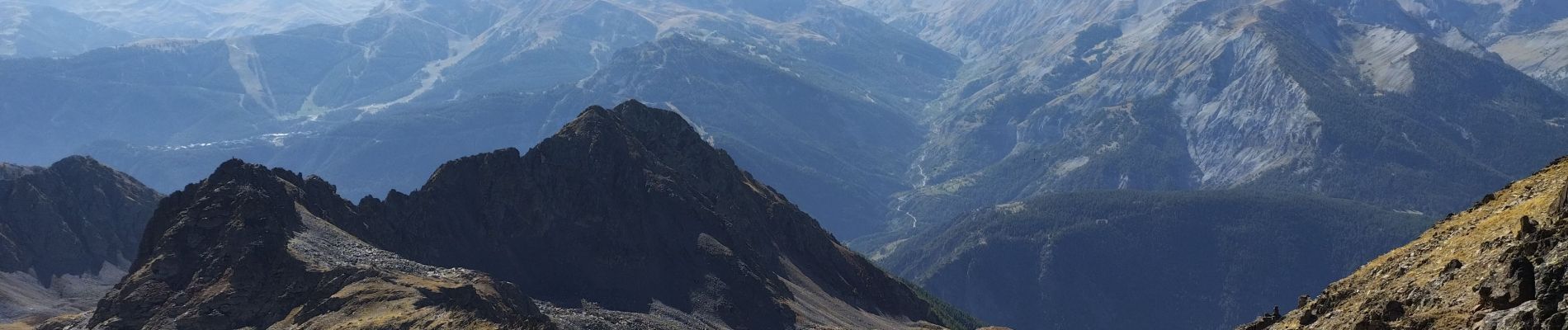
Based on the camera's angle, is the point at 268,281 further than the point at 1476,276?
Yes

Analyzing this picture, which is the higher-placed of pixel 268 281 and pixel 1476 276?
pixel 1476 276

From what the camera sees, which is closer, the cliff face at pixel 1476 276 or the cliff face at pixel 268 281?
the cliff face at pixel 1476 276

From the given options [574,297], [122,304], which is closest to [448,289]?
[122,304]

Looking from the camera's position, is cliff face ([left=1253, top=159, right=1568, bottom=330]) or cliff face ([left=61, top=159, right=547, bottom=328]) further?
cliff face ([left=61, top=159, right=547, bottom=328])

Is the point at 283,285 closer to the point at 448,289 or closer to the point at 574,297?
the point at 448,289
